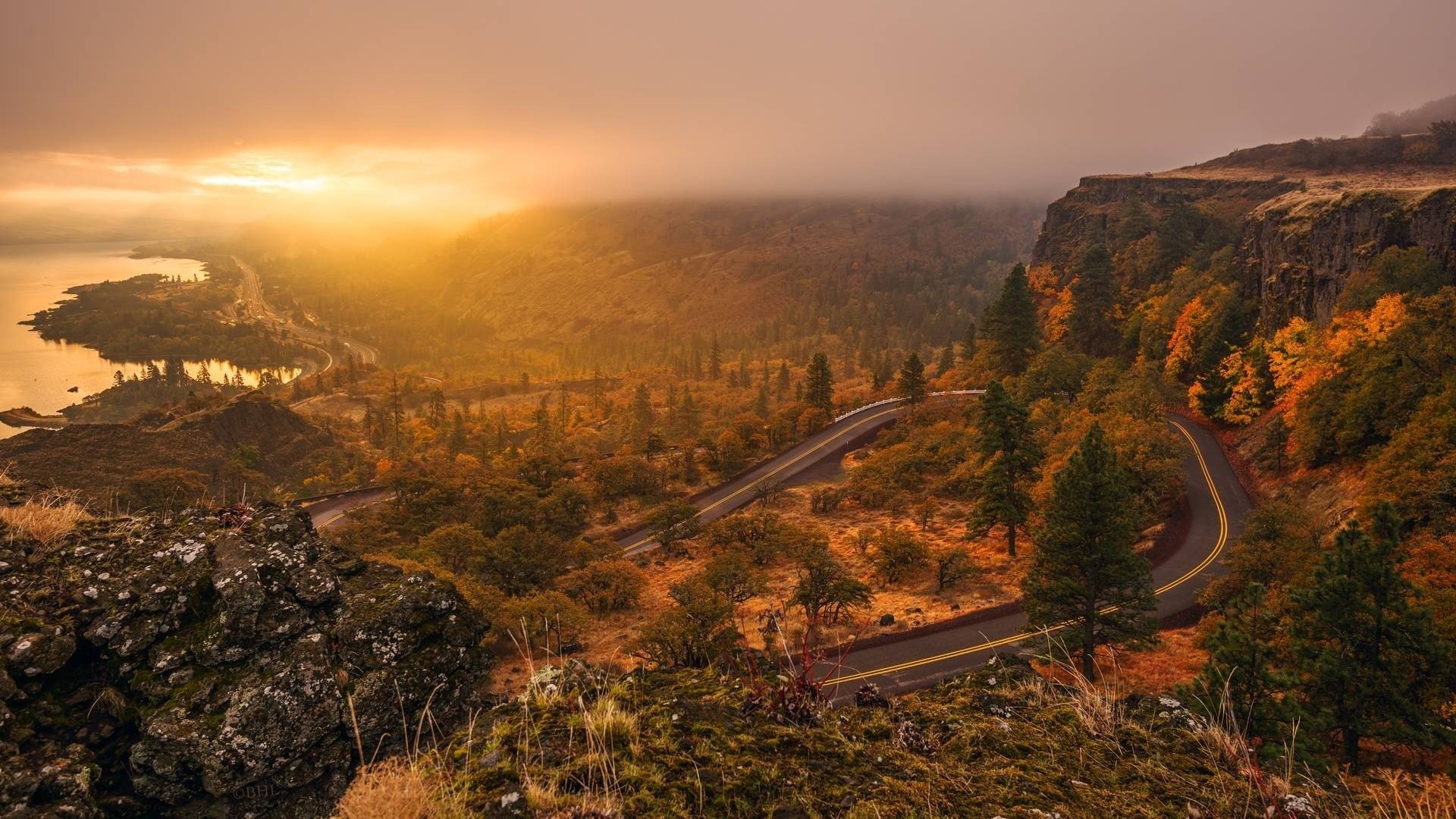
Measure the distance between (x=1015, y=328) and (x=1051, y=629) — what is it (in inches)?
2077

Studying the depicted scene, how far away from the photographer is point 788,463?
208 feet

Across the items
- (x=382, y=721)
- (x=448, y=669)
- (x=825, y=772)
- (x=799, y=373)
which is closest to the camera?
(x=825, y=772)

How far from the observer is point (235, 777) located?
20.9 feet

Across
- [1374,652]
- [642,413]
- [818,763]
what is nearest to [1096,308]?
[642,413]

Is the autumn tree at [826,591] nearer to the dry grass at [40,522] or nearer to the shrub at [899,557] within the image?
the shrub at [899,557]

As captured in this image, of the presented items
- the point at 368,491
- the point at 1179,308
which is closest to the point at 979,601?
the point at 1179,308

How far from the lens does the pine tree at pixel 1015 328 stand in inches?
2630

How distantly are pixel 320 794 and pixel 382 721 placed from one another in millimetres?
843

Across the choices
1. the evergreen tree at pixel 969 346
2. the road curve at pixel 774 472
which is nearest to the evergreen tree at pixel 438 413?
the road curve at pixel 774 472

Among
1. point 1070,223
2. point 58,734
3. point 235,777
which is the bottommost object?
point 235,777

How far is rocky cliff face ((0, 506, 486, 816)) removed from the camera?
5.82 meters

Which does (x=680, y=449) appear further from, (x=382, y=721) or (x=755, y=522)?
(x=382, y=721)

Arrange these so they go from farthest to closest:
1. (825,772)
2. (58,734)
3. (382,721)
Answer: (382,721) → (58,734) → (825,772)

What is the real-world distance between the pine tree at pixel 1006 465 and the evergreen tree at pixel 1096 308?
4120 centimetres
